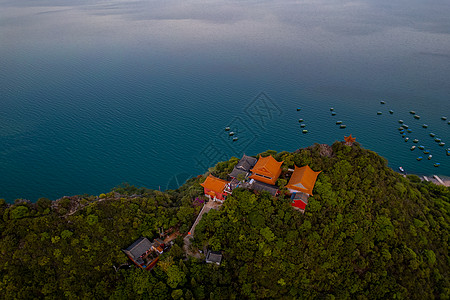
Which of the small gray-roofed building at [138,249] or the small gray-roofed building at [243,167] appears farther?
the small gray-roofed building at [243,167]

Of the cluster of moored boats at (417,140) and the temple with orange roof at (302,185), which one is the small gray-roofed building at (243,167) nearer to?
the temple with orange roof at (302,185)

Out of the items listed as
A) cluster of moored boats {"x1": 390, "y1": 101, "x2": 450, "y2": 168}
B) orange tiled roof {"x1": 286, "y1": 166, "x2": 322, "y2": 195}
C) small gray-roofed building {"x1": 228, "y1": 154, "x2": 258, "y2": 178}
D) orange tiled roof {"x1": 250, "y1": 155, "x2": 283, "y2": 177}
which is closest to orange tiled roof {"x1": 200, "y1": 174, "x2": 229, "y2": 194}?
small gray-roofed building {"x1": 228, "y1": 154, "x2": 258, "y2": 178}

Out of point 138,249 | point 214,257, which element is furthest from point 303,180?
point 138,249

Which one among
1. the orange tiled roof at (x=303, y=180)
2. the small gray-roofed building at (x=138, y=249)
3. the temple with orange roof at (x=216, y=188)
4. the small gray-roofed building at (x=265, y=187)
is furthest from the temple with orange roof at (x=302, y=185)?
the small gray-roofed building at (x=138, y=249)

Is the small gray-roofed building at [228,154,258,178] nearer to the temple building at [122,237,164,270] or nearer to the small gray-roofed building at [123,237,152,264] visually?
the temple building at [122,237,164,270]

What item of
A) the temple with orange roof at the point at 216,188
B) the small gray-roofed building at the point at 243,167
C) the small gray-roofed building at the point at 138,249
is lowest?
the small gray-roofed building at the point at 138,249

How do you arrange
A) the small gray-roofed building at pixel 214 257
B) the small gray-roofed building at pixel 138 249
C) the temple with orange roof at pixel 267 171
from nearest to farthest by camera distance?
1. the small gray-roofed building at pixel 214 257
2. the small gray-roofed building at pixel 138 249
3. the temple with orange roof at pixel 267 171

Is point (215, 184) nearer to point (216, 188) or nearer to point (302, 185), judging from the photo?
point (216, 188)
